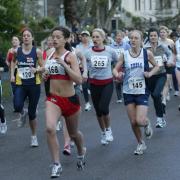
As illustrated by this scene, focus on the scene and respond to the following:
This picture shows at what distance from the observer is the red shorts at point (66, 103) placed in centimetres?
798

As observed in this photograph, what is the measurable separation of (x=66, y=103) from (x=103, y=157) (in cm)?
151

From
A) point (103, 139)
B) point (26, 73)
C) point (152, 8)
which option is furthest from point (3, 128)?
point (152, 8)

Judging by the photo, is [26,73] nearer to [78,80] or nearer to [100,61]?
[100,61]

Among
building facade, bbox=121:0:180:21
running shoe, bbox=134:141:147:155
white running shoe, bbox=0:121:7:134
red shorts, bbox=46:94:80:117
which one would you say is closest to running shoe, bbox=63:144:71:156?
running shoe, bbox=134:141:147:155

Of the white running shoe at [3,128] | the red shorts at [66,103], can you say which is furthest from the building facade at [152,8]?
the red shorts at [66,103]

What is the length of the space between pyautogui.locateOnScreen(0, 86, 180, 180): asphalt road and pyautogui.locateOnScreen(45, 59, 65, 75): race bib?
50.6 inches

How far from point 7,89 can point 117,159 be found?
11.0 m

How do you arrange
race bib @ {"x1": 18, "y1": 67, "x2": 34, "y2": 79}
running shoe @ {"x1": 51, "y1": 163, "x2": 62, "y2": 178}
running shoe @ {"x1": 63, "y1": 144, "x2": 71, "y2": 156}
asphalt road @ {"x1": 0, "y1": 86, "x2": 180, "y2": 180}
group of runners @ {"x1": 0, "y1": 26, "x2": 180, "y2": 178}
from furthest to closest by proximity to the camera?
1. race bib @ {"x1": 18, "y1": 67, "x2": 34, "y2": 79}
2. running shoe @ {"x1": 63, "y1": 144, "x2": 71, "y2": 156}
3. asphalt road @ {"x1": 0, "y1": 86, "x2": 180, "y2": 180}
4. group of runners @ {"x1": 0, "y1": 26, "x2": 180, "y2": 178}
5. running shoe @ {"x1": 51, "y1": 163, "x2": 62, "y2": 178}

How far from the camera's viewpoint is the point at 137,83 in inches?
368

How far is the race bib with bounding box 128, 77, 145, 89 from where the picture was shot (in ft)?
30.6

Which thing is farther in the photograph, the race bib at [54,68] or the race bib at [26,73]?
the race bib at [26,73]

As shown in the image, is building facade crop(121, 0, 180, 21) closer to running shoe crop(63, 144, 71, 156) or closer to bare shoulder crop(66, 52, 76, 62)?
running shoe crop(63, 144, 71, 156)

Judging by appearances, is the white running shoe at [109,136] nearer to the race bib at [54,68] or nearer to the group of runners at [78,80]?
the group of runners at [78,80]

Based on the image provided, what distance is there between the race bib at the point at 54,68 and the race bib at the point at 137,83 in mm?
1690
